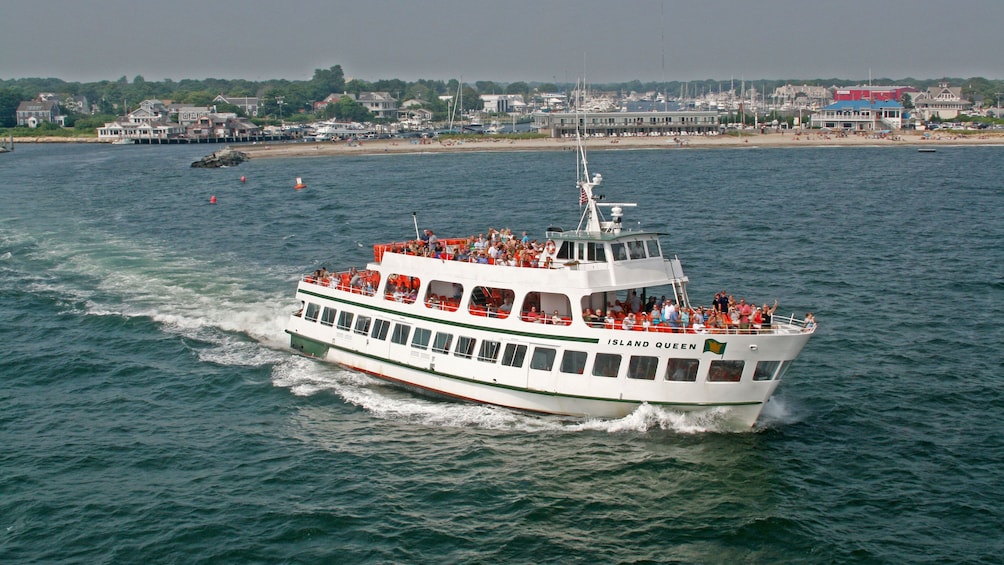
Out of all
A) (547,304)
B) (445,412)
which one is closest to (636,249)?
(547,304)

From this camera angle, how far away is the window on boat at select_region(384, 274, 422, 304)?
1393 inches

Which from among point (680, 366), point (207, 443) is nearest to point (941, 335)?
point (680, 366)

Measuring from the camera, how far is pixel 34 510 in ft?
82.6

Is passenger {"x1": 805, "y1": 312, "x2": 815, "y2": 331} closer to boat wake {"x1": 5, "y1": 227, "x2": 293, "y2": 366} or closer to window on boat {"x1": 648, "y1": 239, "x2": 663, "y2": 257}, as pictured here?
window on boat {"x1": 648, "y1": 239, "x2": 663, "y2": 257}

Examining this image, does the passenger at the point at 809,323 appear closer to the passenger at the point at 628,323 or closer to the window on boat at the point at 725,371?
the window on boat at the point at 725,371

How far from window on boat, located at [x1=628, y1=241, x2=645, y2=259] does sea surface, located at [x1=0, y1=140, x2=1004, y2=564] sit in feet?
18.5

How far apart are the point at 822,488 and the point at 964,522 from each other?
354 centimetres

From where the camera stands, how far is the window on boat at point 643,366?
29141 millimetres

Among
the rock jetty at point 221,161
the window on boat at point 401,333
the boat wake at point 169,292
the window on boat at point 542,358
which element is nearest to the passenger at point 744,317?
the window on boat at point 542,358

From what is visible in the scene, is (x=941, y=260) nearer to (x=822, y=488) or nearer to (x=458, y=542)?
(x=822, y=488)

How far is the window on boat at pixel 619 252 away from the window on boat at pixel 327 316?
1250 centimetres

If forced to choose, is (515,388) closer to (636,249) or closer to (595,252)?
(595,252)

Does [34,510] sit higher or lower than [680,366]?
lower

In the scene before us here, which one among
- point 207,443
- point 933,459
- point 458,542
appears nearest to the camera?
point 458,542
